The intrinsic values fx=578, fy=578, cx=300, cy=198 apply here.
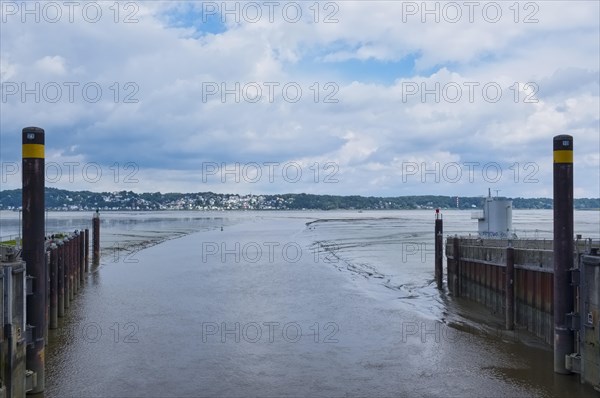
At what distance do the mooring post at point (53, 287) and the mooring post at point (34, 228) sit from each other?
26.1 feet

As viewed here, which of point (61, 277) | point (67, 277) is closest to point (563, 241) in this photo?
point (61, 277)

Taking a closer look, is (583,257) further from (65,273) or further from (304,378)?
(65,273)

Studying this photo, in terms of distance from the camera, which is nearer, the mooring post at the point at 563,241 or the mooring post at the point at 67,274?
the mooring post at the point at 563,241

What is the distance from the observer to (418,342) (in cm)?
2020

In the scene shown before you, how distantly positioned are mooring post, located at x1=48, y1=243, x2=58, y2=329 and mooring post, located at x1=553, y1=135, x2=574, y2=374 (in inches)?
657

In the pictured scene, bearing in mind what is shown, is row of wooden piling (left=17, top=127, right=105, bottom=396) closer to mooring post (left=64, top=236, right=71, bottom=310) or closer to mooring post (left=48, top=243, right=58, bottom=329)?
mooring post (left=48, top=243, right=58, bottom=329)

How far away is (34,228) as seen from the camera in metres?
13.3

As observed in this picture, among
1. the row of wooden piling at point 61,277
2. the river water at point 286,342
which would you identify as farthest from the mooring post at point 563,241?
the row of wooden piling at point 61,277

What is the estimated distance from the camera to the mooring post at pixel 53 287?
68.7ft

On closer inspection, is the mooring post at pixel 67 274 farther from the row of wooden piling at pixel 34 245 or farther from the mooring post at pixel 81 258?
the row of wooden piling at pixel 34 245

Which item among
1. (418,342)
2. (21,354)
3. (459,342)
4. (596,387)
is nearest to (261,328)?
(418,342)

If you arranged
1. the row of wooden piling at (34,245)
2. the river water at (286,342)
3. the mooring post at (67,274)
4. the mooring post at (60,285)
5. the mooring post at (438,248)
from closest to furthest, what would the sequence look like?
1. the row of wooden piling at (34,245)
2. the river water at (286,342)
3. the mooring post at (60,285)
4. the mooring post at (67,274)
5. the mooring post at (438,248)

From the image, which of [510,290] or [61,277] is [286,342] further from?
[61,277]

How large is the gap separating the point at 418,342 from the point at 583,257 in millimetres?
7817
